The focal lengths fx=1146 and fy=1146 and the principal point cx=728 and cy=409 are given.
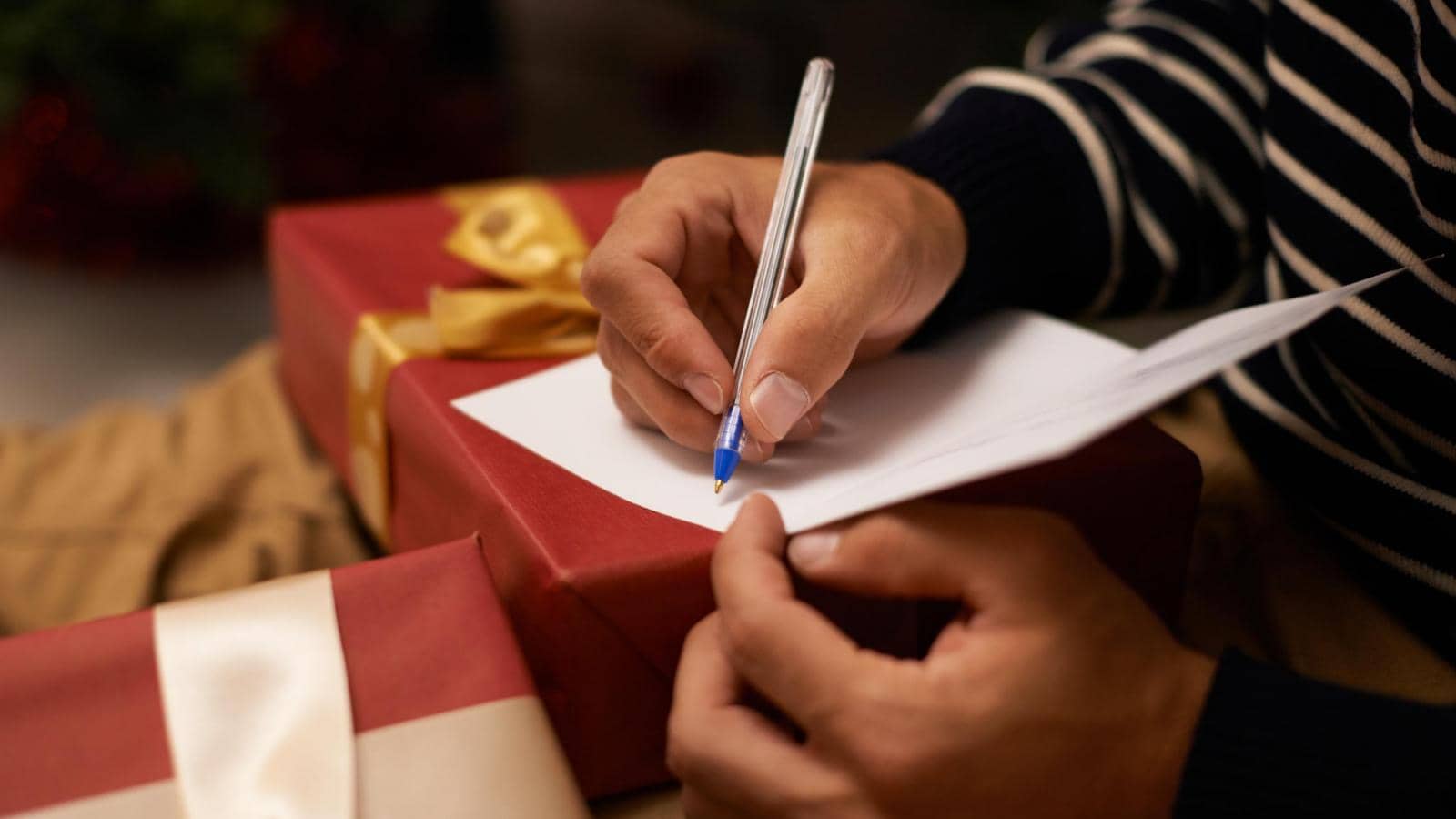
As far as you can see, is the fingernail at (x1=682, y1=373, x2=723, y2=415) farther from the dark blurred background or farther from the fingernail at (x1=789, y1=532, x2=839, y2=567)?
the dark blurred background

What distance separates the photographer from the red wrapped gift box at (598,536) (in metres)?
0.34

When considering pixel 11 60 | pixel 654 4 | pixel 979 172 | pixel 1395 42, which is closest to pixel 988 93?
pixel 979 172

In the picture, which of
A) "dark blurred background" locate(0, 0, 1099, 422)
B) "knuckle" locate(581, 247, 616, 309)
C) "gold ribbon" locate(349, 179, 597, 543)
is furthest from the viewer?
"dark blurred background" locate(0, 0, 1099, 422)

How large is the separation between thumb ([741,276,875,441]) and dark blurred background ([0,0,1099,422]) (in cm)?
92

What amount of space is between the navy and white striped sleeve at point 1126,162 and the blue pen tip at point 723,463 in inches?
8.0

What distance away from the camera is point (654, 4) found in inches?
81.0

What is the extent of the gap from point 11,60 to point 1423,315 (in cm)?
122

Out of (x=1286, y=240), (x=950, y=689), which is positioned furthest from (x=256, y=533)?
(x=1286, y=240)

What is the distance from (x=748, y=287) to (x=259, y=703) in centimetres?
23

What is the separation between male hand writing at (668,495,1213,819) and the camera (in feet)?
0.93

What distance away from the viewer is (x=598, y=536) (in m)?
0.35

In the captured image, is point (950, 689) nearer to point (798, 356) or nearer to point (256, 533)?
point (798, 356)

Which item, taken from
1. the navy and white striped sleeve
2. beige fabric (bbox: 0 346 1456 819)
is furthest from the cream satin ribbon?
the navy and white striped sleeve

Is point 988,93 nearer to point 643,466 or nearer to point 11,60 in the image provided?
point 643,466
